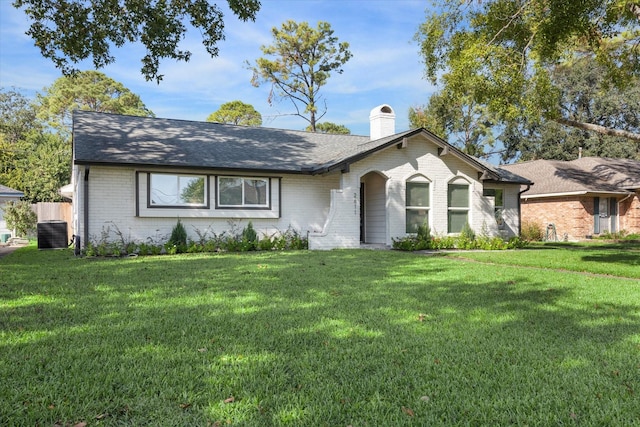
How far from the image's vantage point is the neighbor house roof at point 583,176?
2345cm

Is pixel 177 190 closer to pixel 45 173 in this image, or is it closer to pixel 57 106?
pixel 45 173

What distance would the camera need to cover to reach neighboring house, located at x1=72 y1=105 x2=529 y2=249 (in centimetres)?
1380

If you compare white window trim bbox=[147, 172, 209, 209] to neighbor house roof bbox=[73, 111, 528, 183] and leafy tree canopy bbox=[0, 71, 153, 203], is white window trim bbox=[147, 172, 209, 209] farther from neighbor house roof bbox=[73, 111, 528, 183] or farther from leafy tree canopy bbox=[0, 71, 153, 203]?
leafy tree canopy bbox=[0, 71, 153, 203]

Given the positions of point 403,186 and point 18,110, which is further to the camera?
point 18,110

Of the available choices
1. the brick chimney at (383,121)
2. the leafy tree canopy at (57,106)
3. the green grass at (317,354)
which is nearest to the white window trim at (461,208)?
the brick chimney at (383,121)

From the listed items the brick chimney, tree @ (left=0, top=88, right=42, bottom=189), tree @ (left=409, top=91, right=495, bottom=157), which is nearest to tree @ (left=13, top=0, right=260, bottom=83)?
the brick chimney

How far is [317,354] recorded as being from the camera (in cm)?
373

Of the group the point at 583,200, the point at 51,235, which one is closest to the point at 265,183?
the point at 51,235

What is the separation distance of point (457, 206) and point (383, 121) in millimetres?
4509

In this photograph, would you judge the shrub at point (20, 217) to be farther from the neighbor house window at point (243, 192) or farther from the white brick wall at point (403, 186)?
the white brick wall at point (403, 186)

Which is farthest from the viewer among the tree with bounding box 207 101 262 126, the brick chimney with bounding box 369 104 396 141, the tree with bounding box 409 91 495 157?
the tree with bounding box 207 101 262 126

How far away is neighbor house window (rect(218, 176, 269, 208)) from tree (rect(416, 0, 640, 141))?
6.55 metres

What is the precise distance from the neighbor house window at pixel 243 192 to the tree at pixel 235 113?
2912 cm

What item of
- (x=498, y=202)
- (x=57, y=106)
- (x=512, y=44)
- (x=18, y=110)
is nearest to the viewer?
(x=512, y=44)
